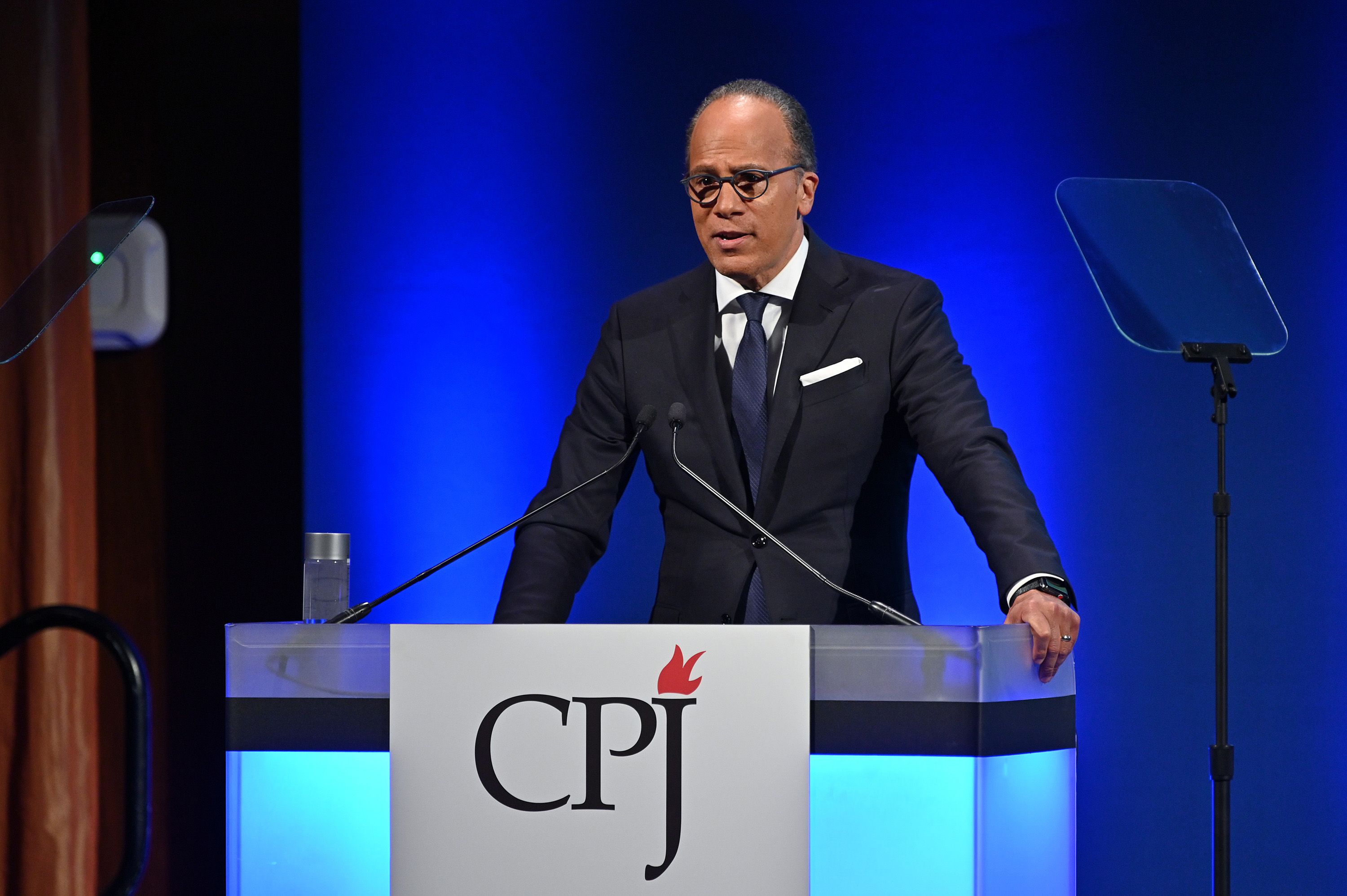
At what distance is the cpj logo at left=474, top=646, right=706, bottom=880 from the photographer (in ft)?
4.38

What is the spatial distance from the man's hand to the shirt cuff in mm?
114

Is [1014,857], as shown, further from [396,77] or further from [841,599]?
[396,77]

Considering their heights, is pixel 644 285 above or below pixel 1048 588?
above

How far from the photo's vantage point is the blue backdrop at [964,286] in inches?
122

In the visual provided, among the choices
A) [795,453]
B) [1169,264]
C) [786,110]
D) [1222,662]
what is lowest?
[1222,662]

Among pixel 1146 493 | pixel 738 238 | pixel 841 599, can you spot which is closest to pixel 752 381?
pixel 738 238

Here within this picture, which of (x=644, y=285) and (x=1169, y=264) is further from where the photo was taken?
(x=644, y=285)

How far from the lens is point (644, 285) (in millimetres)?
3281

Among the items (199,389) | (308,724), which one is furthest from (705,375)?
Answer: (199,389)

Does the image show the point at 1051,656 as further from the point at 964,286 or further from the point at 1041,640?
the point at 964,286

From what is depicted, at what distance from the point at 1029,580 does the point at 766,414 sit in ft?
1.95

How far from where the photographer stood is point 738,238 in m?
2.08

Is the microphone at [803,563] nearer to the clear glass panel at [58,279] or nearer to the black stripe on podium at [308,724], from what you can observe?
the black stripe on podium at [308,724]

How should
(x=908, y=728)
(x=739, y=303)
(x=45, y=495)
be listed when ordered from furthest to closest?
(x=45, y=495), (x=739, y=303), (x=908, y=728)
